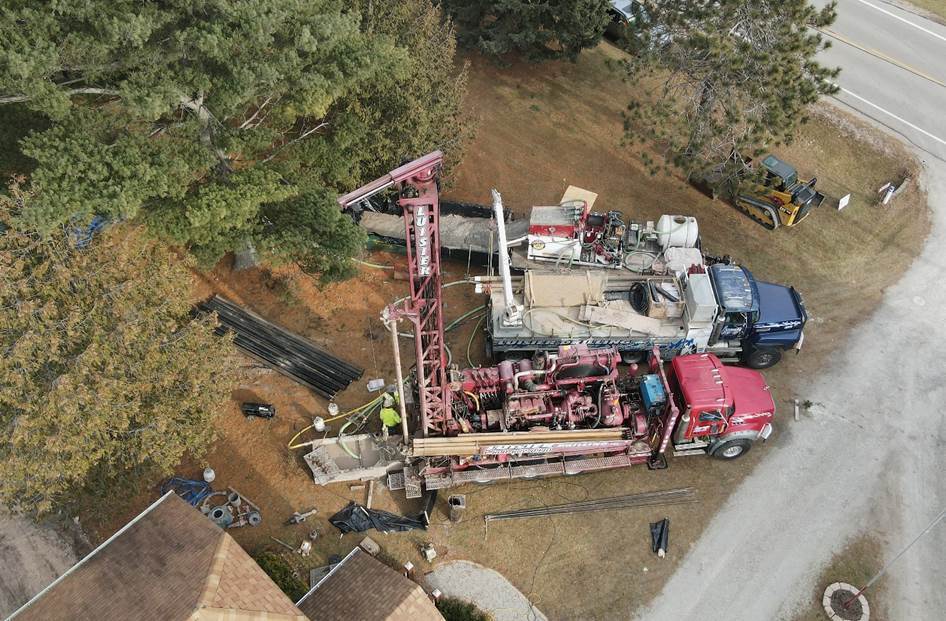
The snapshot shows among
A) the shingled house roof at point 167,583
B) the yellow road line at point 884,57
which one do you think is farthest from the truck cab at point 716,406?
the yellow road line at point 884,57

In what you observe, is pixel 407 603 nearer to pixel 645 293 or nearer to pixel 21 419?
pixel 21 419

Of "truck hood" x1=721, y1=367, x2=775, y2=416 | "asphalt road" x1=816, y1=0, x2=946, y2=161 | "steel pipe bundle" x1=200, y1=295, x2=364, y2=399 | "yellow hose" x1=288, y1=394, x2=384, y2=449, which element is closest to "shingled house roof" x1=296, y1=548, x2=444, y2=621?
"yellow hose" x1=288, y1=394, x2=384, y2=449

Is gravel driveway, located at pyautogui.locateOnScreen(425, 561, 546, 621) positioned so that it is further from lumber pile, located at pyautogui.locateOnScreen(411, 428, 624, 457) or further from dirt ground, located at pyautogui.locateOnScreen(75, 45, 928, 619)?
lumber pile, located at pyautogui.locateOnScreen(411, 428, 624, 457)

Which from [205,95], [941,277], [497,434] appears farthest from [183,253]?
[941,277]

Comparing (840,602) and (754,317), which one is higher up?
(754,317)

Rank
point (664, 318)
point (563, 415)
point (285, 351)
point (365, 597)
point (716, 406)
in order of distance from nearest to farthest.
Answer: point (365, 597)
point (716, 406)
point (563, 415)
point (664, 318)
point (285, 351)

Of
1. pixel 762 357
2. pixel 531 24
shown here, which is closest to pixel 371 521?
pixel 762 357

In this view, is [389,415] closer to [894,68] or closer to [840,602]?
[840,602]
